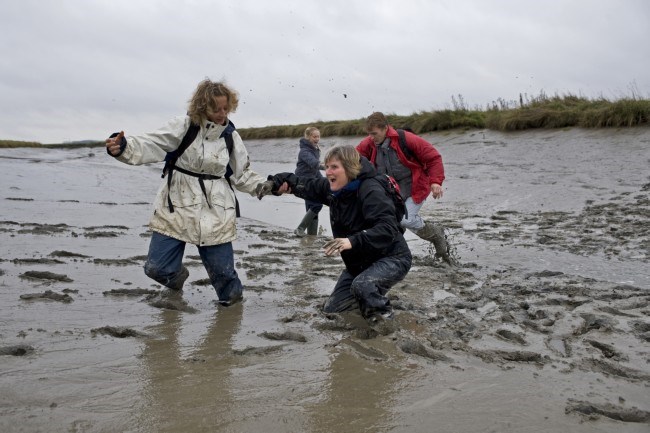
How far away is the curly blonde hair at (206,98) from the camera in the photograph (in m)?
5.29

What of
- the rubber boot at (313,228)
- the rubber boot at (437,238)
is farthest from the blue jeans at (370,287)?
the rubber boot at (313,228)

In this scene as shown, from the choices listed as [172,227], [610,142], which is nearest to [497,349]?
[172,227]

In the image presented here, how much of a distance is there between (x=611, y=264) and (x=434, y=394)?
483cm

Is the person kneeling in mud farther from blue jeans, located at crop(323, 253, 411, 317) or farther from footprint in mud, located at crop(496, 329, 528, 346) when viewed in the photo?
footprint in mud, located at crop(496, 329, 528, 346)

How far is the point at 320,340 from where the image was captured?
4.77 meters

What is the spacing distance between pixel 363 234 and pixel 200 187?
1.61 m

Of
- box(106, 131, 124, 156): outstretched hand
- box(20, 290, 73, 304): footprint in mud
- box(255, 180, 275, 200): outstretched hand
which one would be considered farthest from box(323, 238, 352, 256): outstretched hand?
box(20, 290, 73, 304): footprint in mud

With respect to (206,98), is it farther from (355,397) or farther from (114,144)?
(355,397)

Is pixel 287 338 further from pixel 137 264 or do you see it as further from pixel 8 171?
pixel 8 171

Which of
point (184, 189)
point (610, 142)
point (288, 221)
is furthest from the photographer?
point (610, 142)

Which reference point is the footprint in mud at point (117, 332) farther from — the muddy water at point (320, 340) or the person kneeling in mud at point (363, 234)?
the person kneeling in mud at point (363, 234)

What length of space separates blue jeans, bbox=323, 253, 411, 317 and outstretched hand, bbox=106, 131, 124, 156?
215 centimetres

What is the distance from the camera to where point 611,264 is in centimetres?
760

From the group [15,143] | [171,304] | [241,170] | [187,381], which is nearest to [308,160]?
[241,170]
